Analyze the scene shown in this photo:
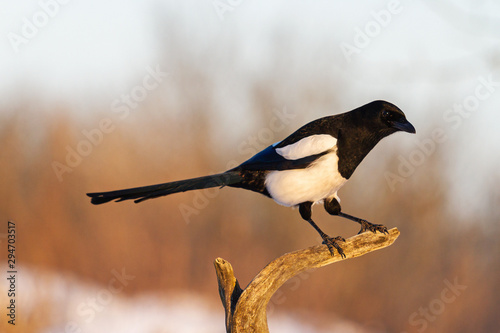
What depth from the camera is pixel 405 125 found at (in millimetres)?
1762


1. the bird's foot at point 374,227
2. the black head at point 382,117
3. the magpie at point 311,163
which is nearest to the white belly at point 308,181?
the magpie at point 311,163

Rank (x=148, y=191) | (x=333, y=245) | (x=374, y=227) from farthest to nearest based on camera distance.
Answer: (x=374, y=227)
(x=333, y=245)
(x=148, y=191)

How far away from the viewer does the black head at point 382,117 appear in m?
1.76

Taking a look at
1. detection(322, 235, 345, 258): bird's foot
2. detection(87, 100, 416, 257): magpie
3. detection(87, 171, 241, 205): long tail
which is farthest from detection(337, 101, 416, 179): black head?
detection(87, 171, 241, 205): long tail

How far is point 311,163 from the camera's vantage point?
173 cm

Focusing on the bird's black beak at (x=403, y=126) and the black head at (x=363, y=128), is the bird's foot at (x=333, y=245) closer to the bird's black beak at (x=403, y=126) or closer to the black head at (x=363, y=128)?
the black head at (x=363, y=128)

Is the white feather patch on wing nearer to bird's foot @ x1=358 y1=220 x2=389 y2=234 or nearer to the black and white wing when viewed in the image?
the black and white wing

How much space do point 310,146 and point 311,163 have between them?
62 mm

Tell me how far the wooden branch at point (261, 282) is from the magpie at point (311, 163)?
0.07 meters

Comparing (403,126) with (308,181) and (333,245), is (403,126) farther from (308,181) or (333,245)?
(333,245)

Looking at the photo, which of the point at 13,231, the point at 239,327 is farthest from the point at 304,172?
the point at 13,231

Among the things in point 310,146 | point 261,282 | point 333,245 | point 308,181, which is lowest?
point 261,282

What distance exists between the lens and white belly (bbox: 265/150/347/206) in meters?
1.73

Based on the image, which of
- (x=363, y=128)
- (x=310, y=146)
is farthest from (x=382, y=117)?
(x=310, y=146)
